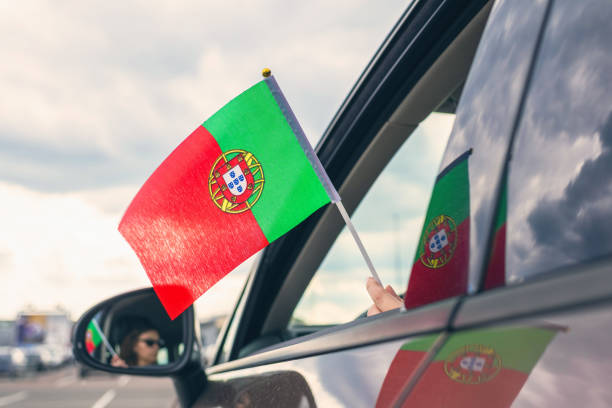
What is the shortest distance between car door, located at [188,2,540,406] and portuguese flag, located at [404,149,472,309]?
33 millimetres

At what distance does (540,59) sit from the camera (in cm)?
87

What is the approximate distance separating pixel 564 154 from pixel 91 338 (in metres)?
2.24

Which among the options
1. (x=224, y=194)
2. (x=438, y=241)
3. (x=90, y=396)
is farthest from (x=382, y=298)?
(x=90, y=396)

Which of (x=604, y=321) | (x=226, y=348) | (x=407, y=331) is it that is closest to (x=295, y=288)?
(x=226, y=348)

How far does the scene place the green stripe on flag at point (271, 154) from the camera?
5.74 ft

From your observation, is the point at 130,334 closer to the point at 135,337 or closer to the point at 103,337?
the point at 135,337

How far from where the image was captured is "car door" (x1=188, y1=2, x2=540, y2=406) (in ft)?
3.00

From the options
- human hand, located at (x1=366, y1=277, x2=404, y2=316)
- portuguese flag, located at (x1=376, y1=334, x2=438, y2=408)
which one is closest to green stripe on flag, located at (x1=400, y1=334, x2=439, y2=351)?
portuguese flag, located at (x1=376, y1=334, x2=438, y2=408)

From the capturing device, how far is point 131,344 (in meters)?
2.66

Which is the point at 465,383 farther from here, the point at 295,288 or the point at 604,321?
the point at 295,288

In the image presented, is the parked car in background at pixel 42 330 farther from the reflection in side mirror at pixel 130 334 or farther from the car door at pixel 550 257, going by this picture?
the car door at pixel 550 257

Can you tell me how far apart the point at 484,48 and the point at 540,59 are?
0.16 m

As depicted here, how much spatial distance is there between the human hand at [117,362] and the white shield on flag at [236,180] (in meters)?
1.00

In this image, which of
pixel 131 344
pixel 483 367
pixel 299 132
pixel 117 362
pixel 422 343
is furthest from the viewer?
pixel 131 344
